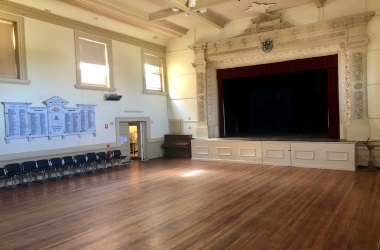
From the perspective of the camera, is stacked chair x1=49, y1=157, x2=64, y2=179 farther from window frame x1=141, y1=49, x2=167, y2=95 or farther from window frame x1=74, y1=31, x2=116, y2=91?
window frame x1=141, y1=49, x2=167, y2=95

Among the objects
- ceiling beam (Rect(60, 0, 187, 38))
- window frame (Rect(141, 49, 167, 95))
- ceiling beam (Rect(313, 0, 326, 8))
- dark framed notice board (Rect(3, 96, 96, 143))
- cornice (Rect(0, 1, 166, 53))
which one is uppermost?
ceiling beam (Rect(313, 0, 326, 8))

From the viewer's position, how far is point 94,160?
9.00 metres

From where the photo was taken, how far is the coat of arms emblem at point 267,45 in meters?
9.81

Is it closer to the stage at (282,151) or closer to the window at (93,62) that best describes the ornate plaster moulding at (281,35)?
the stage at (282,151)

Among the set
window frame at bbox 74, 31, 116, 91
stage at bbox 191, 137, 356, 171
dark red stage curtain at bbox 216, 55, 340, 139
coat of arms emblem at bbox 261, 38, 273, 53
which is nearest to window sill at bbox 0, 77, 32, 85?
window frame at bbox 74, 31, 116, 91

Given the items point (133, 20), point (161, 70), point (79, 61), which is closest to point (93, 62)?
point (79, 61)

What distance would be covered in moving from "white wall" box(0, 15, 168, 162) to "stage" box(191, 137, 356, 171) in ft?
9.47

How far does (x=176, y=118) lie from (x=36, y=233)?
823cm

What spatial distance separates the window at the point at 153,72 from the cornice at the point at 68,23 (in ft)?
1.03

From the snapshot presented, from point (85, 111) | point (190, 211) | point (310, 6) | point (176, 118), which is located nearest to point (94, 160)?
point (85, 111)

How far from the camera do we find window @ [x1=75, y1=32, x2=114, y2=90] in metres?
9.09

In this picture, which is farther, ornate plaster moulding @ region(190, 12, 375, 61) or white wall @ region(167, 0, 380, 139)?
ornate plaster moulding @ region(190, 12, 375, 61)

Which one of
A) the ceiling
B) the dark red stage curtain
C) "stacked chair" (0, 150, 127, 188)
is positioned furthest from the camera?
the dark red stage curtain

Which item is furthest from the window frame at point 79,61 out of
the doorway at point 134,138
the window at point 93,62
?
the doorway at point 134,138
